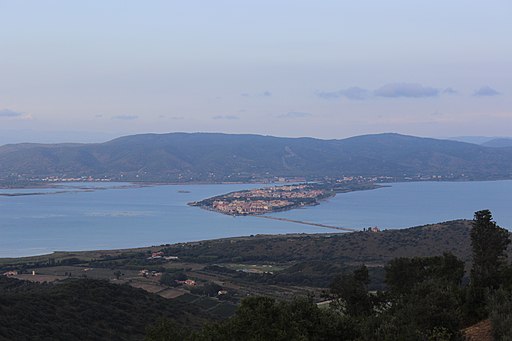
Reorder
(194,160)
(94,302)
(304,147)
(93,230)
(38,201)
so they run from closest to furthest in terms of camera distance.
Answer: (94,302) < (93,230) < (38,201) < (194,160) < (304,147)

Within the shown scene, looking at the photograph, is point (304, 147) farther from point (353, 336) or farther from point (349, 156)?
point (353, 336)

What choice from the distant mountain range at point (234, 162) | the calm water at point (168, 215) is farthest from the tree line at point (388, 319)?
the distant mountain range at point (234, 162)

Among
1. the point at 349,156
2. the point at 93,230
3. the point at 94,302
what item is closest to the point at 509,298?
the point at 94,302

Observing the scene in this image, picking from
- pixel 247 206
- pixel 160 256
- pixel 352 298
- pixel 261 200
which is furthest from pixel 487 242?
pixel 261 200

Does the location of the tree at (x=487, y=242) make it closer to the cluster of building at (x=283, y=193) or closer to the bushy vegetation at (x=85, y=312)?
the bushy vegetation at (x=85, y=312)

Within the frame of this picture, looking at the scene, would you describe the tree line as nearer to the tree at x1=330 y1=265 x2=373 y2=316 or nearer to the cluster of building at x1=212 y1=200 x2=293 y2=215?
the tree at x1=330 y1=265 x2=373 y2=316

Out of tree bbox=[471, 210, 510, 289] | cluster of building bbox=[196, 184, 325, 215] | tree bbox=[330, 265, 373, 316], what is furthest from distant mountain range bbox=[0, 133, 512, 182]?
tree bbox=[330, 265, 373, 316]
